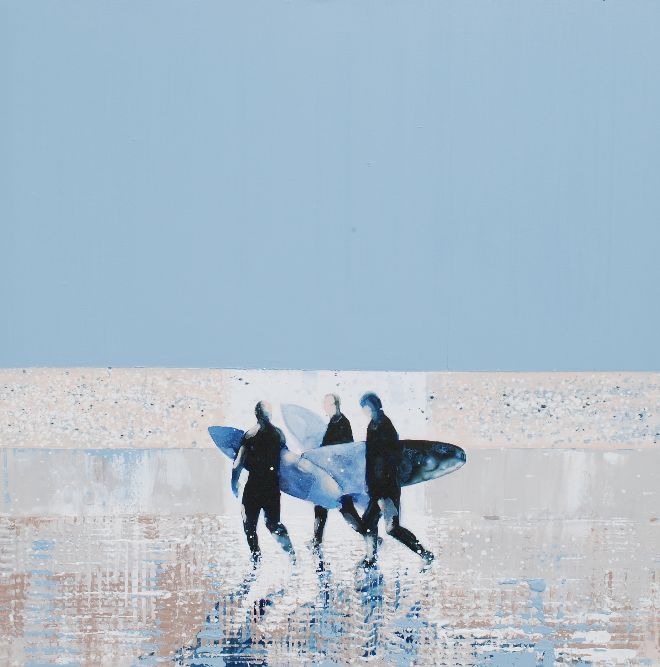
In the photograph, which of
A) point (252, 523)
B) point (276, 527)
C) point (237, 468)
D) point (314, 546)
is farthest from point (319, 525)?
point (237, 468)

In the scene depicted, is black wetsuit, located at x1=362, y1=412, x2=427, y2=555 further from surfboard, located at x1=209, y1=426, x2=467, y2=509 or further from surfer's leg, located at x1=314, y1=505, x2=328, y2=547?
surfer's leg, located at x1=314, y1=505, x2=328, y2=547

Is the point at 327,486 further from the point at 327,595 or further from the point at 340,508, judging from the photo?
the point at 327,595

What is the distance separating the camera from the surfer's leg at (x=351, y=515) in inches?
145

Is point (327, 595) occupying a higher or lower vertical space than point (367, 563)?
lower

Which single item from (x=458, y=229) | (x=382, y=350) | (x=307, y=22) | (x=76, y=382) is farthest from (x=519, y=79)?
(x=76, y=382)

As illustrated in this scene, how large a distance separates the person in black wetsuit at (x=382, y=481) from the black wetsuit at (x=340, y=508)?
0.05 metres

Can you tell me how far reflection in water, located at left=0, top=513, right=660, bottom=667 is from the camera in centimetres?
349

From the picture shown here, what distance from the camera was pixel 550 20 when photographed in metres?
3.71

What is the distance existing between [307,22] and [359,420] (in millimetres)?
1888

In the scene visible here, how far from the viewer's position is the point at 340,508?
371 cm

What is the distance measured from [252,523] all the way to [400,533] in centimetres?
69

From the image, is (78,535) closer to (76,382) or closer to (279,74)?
(76,382)

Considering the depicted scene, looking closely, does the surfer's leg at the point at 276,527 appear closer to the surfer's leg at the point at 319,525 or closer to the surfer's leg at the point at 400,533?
the surfer's leg at the point at 319,525

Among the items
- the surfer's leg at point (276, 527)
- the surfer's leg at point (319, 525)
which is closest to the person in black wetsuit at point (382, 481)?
the surfer's leg at point (319, 525)
